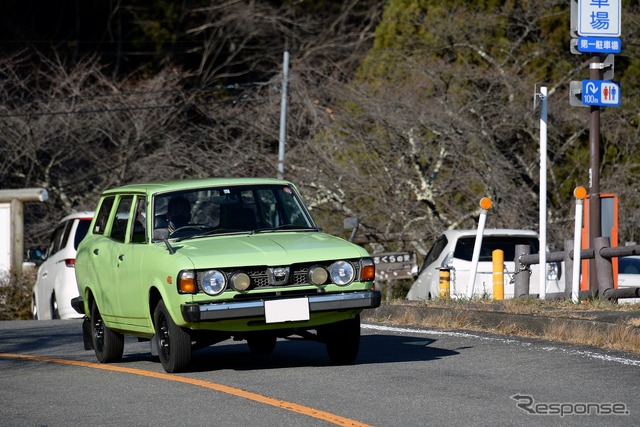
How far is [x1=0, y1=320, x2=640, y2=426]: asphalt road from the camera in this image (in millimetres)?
6980

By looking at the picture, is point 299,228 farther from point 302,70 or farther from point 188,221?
point 302,70

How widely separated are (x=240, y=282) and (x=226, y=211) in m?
1.25

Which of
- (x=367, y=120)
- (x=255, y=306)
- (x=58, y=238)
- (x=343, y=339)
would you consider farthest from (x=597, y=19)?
(x=367, y=120)

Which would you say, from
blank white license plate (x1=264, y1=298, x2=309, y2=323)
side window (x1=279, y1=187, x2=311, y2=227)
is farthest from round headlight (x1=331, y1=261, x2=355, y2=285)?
side window (x1=279, y1=187, x2=311, y2=227)

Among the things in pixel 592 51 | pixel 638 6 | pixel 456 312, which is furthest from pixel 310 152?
pixel 456 312

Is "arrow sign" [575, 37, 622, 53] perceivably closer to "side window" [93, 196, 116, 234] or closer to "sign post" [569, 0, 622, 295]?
"sign post" [569, 0, 622, 295]

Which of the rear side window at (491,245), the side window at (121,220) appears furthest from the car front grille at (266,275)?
the rear side window at (491,245)

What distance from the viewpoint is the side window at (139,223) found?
994 cm

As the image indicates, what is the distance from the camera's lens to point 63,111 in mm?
32500

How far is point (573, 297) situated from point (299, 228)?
16.2 ft

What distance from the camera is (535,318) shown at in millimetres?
11500

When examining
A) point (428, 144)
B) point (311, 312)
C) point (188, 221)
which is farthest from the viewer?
point (428, 144)

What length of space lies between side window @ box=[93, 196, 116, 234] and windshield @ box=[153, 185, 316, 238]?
1200mm

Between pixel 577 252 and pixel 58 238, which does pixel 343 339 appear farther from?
pixel 58 238
